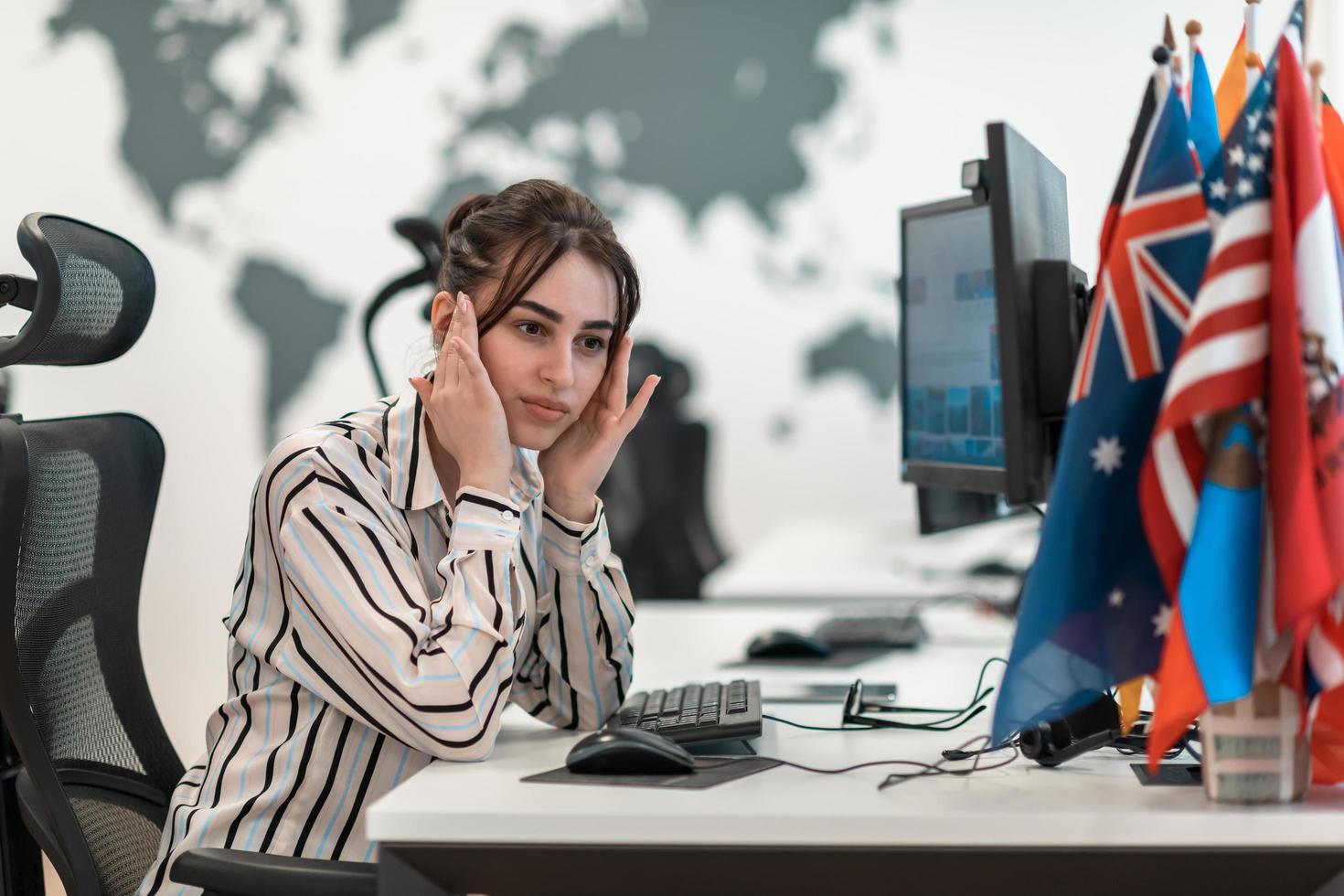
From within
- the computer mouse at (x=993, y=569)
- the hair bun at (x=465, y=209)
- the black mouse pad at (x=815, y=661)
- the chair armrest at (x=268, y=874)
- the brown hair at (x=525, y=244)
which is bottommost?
the chair armrest at (x=268, y=874)

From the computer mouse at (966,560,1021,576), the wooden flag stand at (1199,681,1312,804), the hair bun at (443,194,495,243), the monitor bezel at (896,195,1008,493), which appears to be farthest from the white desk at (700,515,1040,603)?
the wooden flag stand at (1199,681,1312,804)

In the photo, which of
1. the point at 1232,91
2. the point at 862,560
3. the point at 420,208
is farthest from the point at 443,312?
the point at 420,208

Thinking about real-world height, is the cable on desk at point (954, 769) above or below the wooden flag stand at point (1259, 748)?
below

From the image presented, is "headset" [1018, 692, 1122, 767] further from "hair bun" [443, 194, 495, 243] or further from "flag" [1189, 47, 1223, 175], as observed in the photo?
"hair bun" [443, 194, 495, 243]

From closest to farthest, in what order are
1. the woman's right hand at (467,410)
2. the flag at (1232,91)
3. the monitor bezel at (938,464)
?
the flag at (1232,91) → the woman's right hand at (467,410) → the monitor bezel at (938,464)

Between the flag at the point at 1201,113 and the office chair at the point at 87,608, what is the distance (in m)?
0.92

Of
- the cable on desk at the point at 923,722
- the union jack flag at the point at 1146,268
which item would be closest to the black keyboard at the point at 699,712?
the cable on desk at the point at 923,722

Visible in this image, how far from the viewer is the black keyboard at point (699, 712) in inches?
47.3

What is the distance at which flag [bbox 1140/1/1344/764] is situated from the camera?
2.73ft

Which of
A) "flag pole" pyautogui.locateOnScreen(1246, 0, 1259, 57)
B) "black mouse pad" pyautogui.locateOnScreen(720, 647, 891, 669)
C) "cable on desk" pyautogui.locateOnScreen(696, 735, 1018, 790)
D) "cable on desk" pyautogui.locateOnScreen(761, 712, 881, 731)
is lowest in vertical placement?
"black mouse pad" pyautogui.locateOnScreen(720, 647, 891, 669)

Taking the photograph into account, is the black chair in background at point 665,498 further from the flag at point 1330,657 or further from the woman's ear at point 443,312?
the flag at point 1330,657

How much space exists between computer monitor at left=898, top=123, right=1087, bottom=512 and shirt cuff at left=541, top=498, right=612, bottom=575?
0.46m

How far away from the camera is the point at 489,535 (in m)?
1.22

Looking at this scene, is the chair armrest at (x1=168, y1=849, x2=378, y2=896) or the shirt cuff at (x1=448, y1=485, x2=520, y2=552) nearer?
the chair armrest at (x1=168, y1=849, x2=378, y2=896)
